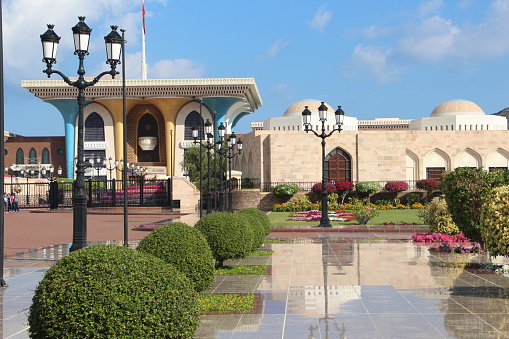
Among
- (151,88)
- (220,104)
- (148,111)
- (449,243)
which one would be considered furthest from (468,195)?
(148,111)

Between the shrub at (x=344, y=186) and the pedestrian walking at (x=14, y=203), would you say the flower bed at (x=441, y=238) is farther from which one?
the pedestrian walking at (x=14, y=203)

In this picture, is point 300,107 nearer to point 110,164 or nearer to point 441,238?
point 110,164

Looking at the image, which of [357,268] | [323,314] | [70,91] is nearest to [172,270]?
[323,314]

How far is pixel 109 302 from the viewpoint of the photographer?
15.2ft

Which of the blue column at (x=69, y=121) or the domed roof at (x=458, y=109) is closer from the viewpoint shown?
the domed roof at (x=458, y=109)

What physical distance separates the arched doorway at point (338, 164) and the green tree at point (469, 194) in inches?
1272

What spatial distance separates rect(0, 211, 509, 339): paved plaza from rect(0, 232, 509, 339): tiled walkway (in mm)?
12

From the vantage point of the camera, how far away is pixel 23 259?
1478cm

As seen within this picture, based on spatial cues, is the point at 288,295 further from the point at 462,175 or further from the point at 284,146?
the point at 284,146

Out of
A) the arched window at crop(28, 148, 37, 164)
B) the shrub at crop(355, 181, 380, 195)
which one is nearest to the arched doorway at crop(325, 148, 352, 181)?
the shrub at crop(355, 181, 380, 195)

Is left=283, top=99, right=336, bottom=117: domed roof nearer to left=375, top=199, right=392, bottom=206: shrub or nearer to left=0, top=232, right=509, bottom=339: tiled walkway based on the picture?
left=375, top=199, right=392, bottom=206: shrub

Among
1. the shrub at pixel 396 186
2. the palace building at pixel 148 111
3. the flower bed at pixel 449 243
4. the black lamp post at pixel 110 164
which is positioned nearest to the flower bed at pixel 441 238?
the flower bed at pixel 449 243

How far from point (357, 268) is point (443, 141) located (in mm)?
35984

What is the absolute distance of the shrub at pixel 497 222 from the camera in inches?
376
